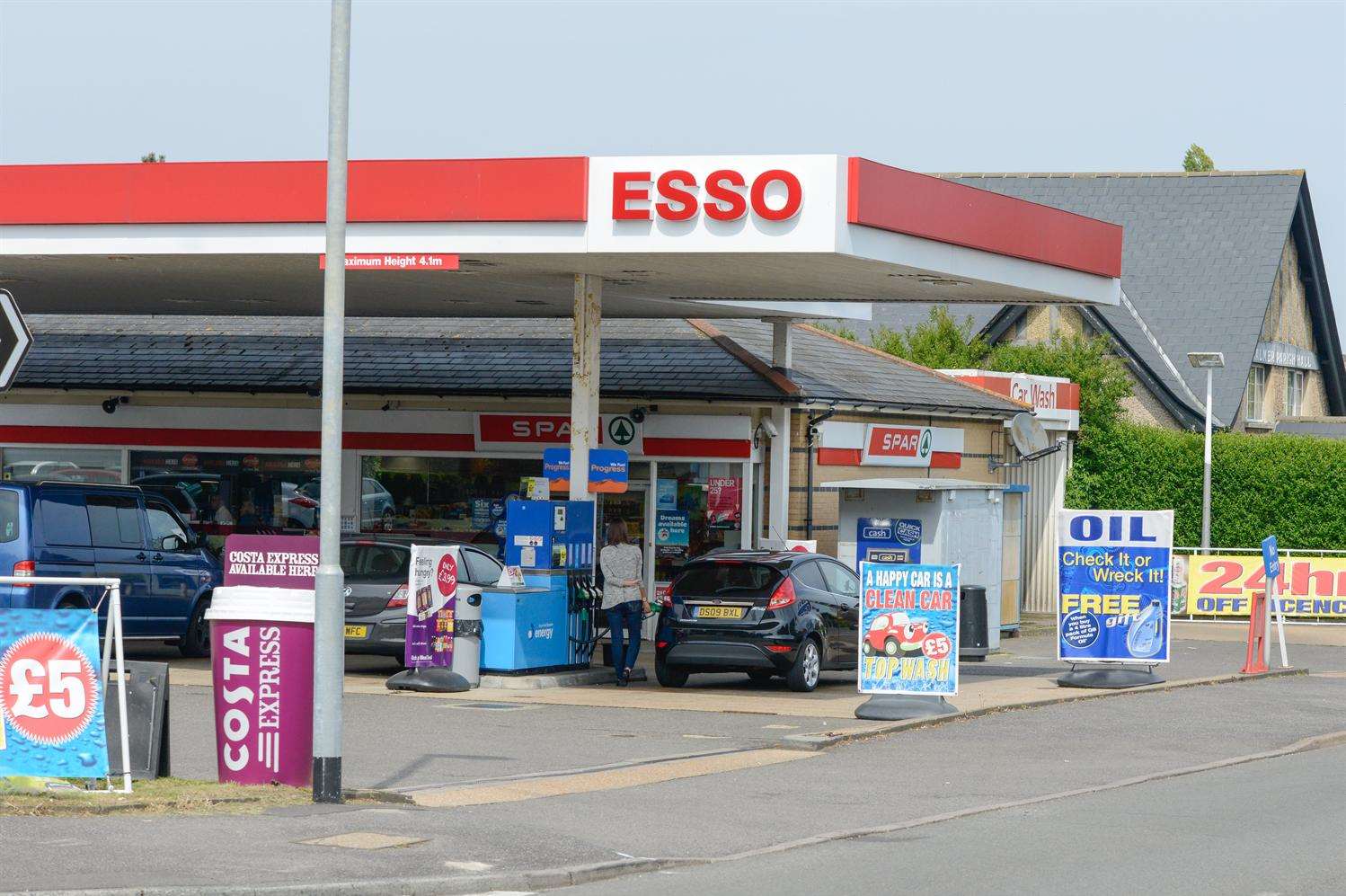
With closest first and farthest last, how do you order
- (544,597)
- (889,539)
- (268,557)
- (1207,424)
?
1. (268,557)
2. (544,597)
3. (889,539)
4. (1207,424)

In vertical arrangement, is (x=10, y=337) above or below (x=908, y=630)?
above

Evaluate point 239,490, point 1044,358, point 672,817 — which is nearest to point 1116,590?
point 672,817

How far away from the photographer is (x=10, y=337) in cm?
1091

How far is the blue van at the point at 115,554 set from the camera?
60.4 feet

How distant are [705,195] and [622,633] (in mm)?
5289

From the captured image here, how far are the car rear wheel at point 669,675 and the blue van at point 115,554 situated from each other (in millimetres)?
5585

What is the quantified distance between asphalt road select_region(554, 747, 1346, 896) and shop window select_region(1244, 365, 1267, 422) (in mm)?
32583

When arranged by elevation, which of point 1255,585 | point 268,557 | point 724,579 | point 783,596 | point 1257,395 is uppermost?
point 1257,395

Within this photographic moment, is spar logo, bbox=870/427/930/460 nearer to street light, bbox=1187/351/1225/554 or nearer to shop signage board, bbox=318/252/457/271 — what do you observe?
street light, bbox=1187/351/1225/554

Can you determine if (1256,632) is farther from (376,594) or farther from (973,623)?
(376,594)

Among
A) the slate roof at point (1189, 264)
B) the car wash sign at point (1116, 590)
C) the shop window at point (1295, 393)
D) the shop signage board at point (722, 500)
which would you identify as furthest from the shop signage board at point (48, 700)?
the shop window at point (1295, 393)

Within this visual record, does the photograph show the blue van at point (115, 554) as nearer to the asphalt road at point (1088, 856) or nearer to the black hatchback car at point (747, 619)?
the black hatchback car at point (747, 619)

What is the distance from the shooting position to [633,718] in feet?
55.2

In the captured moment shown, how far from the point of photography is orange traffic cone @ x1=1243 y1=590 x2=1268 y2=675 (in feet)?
Answer: 74.9
